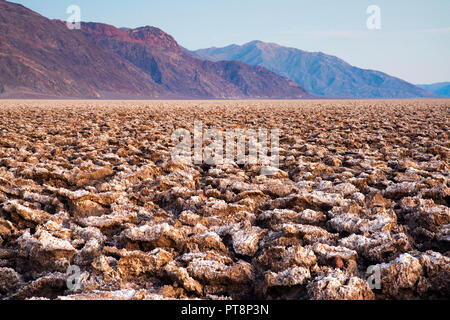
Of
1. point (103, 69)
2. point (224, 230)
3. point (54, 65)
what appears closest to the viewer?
point (224, 230)

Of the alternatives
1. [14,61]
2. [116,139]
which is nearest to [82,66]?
[14,61]

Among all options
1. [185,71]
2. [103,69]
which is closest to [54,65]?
[103,69]

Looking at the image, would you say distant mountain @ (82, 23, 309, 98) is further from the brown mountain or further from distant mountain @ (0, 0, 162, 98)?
distant mountain @ (0, 0, 162, 98)

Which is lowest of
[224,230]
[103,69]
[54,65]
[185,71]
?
[224,230]

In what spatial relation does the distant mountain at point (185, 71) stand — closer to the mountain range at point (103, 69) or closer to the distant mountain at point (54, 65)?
the mountain range at point (103, 69)

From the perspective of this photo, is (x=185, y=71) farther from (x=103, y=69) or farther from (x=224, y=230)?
(x=224, y=230)

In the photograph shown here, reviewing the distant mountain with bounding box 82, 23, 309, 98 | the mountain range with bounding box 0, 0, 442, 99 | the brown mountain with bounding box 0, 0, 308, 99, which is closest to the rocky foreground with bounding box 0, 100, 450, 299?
the mountain range with bounding box 0, 0, 442, 99

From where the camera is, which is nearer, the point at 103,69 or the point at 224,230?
the point at 224,230
